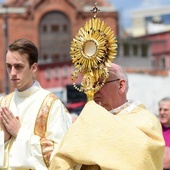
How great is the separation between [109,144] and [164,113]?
131 inches

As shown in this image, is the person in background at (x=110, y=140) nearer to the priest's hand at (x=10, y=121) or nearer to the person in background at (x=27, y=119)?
the person in background at (x=27, y=119)

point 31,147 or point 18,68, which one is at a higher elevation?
point 18,68

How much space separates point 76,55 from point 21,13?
170ft

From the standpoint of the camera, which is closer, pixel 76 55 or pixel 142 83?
pixel 76 55

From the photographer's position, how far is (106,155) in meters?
3.59

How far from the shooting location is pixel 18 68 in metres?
4.67

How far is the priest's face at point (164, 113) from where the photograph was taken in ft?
22.3

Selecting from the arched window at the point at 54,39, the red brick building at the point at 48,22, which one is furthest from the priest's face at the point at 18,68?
the arched window at the point at 54,39

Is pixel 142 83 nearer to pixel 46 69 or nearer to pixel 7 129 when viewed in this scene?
pixel 46 69

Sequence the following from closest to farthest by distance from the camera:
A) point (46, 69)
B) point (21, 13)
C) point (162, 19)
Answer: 1. point (46, 69)
2. point (21, 13)
3. point (162, 19)

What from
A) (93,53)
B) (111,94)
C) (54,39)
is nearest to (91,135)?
(111,94)

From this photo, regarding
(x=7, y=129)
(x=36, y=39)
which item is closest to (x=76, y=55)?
(x=7, y=129)

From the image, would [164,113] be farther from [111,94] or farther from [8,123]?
[111,94]

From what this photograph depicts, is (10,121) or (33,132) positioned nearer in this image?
(10,121)
